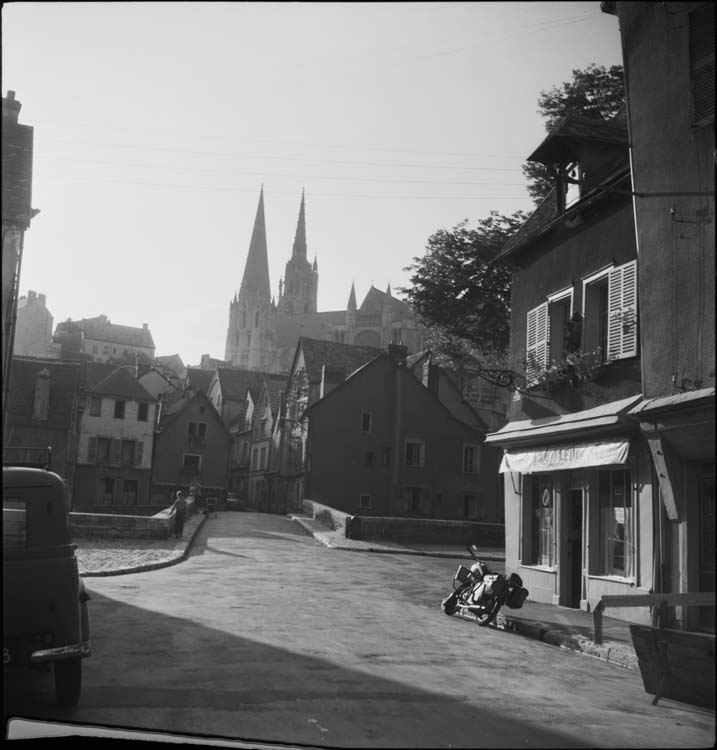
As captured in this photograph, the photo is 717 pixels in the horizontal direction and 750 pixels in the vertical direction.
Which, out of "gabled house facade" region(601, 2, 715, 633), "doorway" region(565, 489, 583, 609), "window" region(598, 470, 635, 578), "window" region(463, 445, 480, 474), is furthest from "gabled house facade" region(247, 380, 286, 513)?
"gabled house facade" region(601, 2, 715, 633)

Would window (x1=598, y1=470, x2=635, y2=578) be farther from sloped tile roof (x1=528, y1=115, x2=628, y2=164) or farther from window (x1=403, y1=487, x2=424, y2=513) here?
window (x1=403, y1=487, x2=424, y2=513)

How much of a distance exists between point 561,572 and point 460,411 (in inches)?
→ 1330

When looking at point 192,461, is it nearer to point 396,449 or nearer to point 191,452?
point 191,452

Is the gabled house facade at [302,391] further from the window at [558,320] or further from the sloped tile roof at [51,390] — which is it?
the window at [558,320]

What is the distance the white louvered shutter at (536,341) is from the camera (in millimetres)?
14444

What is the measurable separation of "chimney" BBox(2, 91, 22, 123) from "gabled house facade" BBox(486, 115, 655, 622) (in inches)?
305

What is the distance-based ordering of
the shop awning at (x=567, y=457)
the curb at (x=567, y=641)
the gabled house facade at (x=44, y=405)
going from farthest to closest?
the gabled house facade at (x=44, y=405)
the shop awning at (x=567, y=457)
the curb at (x=567, y=641)

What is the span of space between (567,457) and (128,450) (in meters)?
41.8

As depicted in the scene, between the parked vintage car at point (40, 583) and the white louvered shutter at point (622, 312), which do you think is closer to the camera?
the parked vintage car at point (40, 583)

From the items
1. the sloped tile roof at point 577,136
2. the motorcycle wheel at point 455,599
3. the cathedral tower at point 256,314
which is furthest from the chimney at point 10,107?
the cathedral tower at point 256,314

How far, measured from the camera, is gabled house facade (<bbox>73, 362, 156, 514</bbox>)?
4969 centimetres

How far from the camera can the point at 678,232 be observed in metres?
6.26

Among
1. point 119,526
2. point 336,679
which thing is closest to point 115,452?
point 119,526

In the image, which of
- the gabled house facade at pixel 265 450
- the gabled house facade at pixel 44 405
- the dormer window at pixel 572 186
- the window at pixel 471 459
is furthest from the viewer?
the gabled house facade at pixel 265 450
